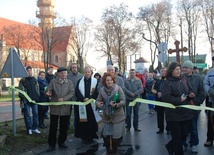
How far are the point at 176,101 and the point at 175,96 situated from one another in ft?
0.36

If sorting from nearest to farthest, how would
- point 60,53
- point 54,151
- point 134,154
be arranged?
point 134,154 < point 54,151 < point 60,53

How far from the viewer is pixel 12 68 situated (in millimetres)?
7715

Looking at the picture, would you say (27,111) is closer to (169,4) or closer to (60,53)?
(169,4)

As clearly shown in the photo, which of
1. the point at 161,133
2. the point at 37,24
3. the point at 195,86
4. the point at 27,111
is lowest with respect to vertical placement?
the point at 161,133

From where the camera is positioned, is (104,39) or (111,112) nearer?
(111,112)

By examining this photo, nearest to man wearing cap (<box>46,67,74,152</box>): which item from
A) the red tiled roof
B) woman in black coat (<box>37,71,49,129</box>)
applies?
woman in black coat (<box>37,71,49,129</box>)

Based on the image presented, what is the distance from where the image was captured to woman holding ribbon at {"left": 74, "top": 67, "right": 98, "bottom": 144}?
Answer: 7.63 metres

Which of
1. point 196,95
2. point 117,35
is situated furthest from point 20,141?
point 117,35

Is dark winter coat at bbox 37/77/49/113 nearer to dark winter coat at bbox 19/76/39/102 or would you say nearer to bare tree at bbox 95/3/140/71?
dark winter coat at bbox 19/76/39/102

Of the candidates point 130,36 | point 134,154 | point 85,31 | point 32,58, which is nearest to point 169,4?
point 130,36

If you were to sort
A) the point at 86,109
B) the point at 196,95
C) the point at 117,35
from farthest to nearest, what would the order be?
1. the point at 117,35
2. the point at 86,109
3. the point at 196,95

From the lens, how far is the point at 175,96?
5.41 meters

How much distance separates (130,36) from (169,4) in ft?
24.6

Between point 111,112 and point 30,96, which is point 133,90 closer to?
point 30,96
